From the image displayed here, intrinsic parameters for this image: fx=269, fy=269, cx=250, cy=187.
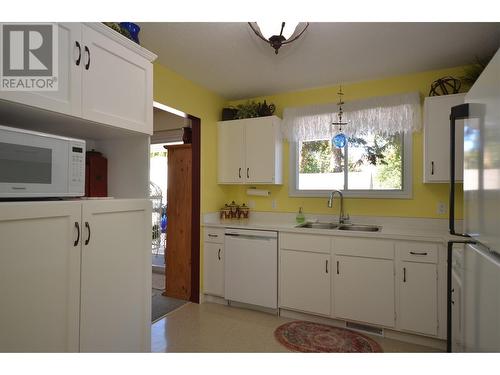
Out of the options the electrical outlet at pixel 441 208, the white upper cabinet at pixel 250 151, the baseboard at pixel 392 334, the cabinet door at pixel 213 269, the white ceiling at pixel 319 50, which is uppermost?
the white ceiling at pixel 319 50

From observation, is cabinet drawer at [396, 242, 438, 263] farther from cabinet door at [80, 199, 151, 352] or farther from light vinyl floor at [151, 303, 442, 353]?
→ cabinet door at [80, 199, 151, 352]

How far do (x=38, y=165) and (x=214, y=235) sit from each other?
2.15m

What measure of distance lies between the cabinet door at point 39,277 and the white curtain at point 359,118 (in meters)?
2.57

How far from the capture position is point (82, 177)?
52.0 inches

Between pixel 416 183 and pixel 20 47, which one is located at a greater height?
pixel 20 47

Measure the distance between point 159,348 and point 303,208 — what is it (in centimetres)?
205

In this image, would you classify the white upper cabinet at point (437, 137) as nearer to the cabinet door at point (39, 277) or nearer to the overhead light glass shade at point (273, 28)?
the overhead light glass shade at point (273, 28)

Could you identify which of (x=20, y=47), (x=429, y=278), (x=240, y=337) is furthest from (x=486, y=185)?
(x=240, y=337)

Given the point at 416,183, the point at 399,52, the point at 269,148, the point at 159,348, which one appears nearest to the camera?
the point at 159,348

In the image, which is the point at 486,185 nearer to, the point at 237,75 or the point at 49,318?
the point at 49,318

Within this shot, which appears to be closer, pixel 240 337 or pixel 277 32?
pixel 277 32

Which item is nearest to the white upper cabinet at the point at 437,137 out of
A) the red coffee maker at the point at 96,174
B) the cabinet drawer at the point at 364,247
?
the cabinet drawer at the point at 364,247

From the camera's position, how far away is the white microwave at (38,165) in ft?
3.50

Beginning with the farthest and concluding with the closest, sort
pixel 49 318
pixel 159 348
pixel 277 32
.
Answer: pixel 159 348 → pixel 277 32 → pixel 49 318
